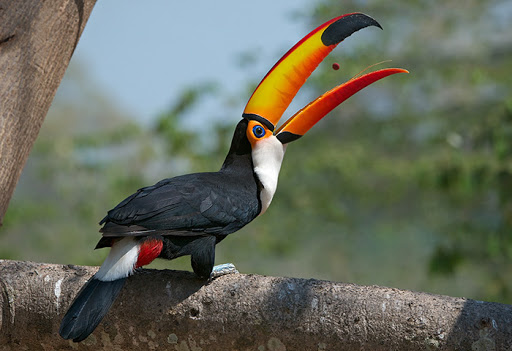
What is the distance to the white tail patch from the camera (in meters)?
1.96

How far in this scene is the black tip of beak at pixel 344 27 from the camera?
7.80ft

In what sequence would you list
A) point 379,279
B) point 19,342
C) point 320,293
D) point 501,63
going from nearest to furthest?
point 320,293 → point 19,342 → point 501,63 → point 379,279

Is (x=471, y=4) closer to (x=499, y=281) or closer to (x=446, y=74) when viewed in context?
(x=446, y=74)

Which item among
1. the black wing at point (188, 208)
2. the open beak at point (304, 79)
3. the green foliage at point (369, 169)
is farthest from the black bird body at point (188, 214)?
the green foliage at point (369, 169)

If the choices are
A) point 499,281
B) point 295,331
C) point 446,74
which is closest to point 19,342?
point 295,331

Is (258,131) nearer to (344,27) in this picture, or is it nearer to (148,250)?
(344,27)

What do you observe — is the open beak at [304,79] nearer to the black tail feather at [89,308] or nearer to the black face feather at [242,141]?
the black face feather at [242,141]

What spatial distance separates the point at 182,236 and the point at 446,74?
18.9 ft

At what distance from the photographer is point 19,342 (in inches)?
82.7

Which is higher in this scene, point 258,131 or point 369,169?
point 369,169

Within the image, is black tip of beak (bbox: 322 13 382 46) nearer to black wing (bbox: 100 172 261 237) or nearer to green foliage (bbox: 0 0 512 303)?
black wing (bbox: 100 172 261 237)

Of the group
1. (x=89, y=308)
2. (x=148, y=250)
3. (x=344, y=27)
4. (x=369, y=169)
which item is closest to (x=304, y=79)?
(x=344, y=27)

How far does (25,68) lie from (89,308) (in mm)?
926

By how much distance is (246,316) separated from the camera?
1.91 meters
